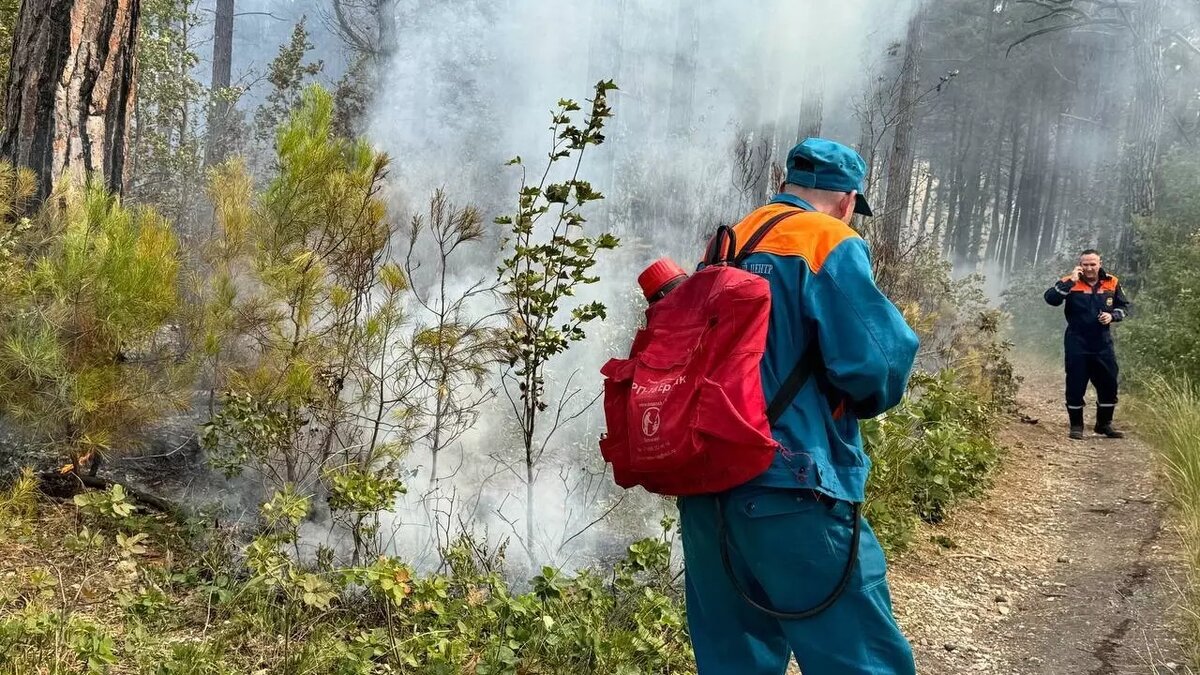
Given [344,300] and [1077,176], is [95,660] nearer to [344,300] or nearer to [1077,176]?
[344,300]

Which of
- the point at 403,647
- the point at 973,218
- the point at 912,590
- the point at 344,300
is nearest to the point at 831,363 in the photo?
the point at 403,647

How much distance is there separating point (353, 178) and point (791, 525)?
245 cm

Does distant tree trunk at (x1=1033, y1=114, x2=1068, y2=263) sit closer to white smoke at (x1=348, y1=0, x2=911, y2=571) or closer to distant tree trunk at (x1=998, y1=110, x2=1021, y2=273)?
distant tree trunk at (x1=998, y1=110, x2=1021, y2=273)

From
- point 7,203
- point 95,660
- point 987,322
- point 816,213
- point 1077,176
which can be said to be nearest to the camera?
point 816,213

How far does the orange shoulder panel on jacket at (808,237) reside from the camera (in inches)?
70.4

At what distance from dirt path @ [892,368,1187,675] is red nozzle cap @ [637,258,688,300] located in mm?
2168

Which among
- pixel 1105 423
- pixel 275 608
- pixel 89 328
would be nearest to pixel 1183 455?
pixel 1105 423

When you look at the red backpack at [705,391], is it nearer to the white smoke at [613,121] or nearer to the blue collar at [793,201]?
the blue collar at [793,201]

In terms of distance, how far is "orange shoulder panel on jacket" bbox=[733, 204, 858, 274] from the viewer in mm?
1789

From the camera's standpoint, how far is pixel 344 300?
11.2 feet

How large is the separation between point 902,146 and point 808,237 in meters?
7.98

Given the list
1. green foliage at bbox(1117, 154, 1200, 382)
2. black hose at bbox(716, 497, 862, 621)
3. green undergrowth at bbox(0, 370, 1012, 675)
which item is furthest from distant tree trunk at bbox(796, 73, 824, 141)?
black hose at bbox(716, 497, 862, 621)

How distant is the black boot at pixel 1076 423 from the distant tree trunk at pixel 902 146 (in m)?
2.27

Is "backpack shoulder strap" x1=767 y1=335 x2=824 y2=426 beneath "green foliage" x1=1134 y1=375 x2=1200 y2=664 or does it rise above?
above
